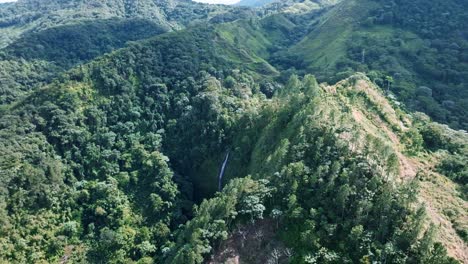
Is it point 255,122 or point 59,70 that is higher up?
point 255,122

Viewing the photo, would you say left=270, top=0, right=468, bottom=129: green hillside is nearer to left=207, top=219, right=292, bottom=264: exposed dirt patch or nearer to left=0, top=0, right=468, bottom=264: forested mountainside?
left=0, top=0, right=468, bottom=264: forested mountainside

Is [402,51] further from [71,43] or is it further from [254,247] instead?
[71,43]

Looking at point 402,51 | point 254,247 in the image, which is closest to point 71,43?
point 402,51

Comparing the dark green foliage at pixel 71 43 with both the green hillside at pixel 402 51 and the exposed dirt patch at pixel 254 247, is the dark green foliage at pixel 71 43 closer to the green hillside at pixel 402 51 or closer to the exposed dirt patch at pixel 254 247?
the green hillside at pixel 402 51

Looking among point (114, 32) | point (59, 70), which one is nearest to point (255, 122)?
point (59, 70)

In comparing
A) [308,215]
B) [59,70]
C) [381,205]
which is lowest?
[59,70]

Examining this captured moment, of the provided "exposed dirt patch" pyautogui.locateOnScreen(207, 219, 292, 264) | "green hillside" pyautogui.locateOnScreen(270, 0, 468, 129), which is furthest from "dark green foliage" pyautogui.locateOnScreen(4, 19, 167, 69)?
"exposed dirt patch" pyautogui.locateOnScreen(207, 219, 292, 264)

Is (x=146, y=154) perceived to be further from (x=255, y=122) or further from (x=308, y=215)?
(x=308, y=215)

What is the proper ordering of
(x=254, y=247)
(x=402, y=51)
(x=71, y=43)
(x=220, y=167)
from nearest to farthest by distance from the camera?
(x=254, y=247) → (x=220, y=167) → (x=402, y=51) → (x=71, y=43)

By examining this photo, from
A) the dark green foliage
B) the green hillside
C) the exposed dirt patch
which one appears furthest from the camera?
the dark green foliage
